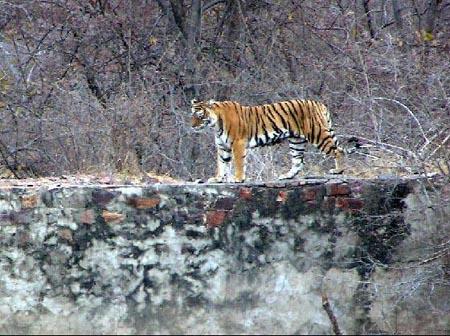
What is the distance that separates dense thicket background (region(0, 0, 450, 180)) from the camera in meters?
13.3

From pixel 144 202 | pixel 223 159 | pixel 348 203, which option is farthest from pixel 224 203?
pixel 223 159

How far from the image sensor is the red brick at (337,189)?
8.39 m

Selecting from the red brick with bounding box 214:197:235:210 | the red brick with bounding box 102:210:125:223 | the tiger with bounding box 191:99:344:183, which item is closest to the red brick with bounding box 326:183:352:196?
the red brick with bounding box 214:197:235:210

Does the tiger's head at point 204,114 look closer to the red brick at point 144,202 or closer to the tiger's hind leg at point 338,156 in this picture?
the tiger's hind leg at point 338,156

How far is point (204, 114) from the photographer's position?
31.7ft

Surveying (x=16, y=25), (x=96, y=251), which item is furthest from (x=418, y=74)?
(x=16, y=25)

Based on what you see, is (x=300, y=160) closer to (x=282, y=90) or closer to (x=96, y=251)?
(x=96, y=251)

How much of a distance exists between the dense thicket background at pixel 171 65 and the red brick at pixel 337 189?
12.2 feet

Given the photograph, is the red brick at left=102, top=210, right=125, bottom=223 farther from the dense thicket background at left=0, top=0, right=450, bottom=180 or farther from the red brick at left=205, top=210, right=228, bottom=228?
the dense thicket background at left=0, top=0, right=450, bottom=180

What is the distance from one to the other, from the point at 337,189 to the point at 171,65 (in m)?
8.05

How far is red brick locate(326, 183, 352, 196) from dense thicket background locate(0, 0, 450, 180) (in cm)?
371

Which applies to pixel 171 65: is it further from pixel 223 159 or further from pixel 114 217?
pixel 114 217

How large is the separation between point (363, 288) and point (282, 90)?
788 cm

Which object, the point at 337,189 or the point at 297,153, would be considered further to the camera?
the point at 297,153
